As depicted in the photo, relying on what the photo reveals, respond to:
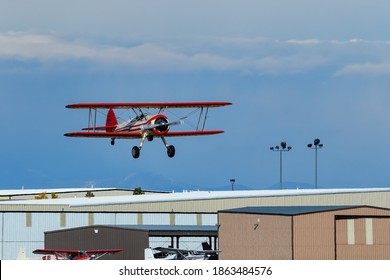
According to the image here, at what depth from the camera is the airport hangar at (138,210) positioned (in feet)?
324

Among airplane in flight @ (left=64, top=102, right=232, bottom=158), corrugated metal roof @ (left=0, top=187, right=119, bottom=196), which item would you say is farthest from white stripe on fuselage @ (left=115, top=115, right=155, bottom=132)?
corrugated metal roof @ (left=0, top=187, right=119, bottom=196)

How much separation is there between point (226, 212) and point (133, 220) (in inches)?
821

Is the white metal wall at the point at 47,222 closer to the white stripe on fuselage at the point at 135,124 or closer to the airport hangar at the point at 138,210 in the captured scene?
the airport hangar at the point at 138,210

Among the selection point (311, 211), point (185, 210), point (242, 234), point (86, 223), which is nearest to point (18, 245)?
point (86, 223)

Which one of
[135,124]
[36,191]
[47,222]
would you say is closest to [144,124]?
[135,124]

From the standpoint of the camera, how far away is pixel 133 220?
101125mm

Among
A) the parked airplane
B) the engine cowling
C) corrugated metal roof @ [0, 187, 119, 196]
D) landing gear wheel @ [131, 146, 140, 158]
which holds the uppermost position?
corrugated metal roof @ [0, 187, 119, 196]

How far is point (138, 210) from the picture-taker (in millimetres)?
107188

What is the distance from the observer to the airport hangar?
98625 mm

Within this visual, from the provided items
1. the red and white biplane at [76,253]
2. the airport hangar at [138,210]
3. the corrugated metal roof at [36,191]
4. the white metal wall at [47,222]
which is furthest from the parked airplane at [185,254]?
the corrugated metal roof at [36,191]

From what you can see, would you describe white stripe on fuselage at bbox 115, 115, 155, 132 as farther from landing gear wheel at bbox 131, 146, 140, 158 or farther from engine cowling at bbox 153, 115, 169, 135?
landing gear wheel at bbox 131, 146, 140, 158

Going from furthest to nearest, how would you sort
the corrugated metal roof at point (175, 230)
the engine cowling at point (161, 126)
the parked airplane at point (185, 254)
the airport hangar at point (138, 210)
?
the airport hangar at point (138, 210) < the corrugated metal roof at point (175, 230) < the parked airplane at point (185, 254) < the engine cowling at point (161, 126)

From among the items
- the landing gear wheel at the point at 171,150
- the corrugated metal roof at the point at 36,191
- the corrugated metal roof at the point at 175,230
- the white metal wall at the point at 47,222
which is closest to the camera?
the landing gear wheel at the point at 171,150
